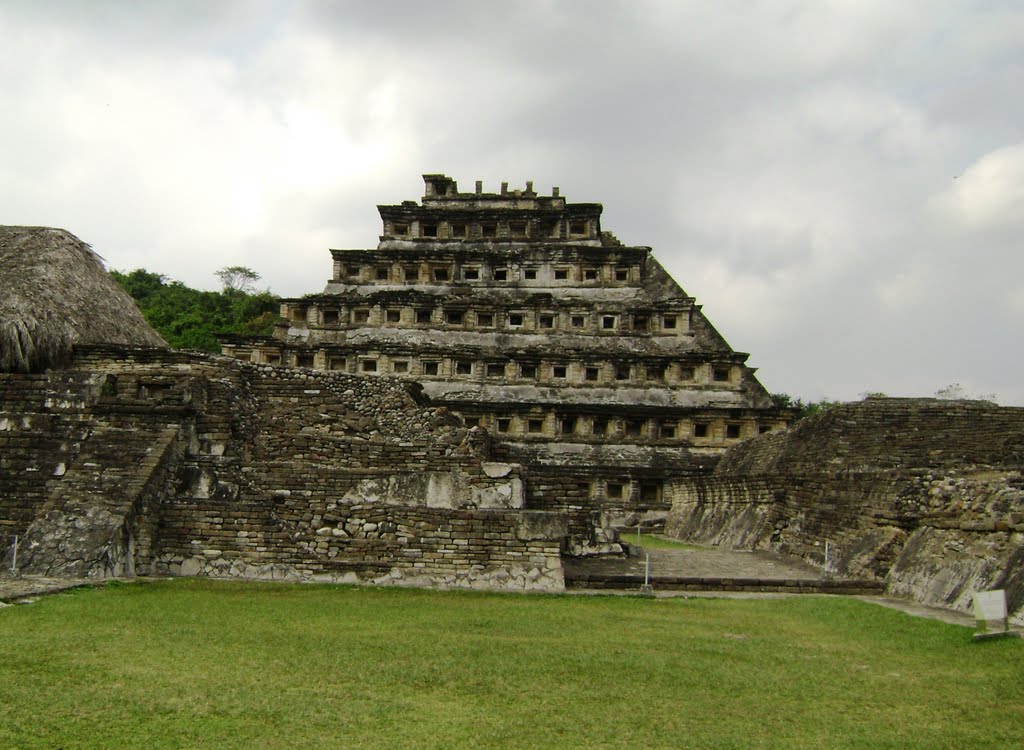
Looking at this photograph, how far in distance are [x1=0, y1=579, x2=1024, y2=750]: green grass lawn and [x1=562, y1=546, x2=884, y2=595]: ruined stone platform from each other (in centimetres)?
234

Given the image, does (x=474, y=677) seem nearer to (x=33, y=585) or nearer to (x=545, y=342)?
(x=33, y=585)

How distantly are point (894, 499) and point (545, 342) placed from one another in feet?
73.6

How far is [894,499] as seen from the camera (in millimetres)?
12758

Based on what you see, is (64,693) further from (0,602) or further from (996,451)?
(996,451)

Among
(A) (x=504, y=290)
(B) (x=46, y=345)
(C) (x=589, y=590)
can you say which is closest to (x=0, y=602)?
(C) (x=589, y=590)

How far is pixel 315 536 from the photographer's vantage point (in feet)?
36.6

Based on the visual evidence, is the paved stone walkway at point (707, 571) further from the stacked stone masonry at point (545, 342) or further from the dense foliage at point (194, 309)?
the dense foliage at point (194, 309)

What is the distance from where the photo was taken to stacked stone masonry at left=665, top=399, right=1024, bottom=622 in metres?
10.2

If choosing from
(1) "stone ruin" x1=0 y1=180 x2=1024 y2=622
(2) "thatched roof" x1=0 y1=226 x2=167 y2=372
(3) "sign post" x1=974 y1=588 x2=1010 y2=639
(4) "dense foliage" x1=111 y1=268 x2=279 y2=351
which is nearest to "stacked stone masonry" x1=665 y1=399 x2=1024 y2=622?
(1) "stone ruin" x1=0 y1=180 x2=1024 y2=622

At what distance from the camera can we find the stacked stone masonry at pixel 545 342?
32.2 metres

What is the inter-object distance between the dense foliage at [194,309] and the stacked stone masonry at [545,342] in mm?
11863

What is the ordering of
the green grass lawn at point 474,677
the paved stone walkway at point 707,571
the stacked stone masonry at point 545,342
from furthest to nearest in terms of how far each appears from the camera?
the stacked stone masonry at point 545,342, the paved stone walkway at point 707,571, the green grass lawn at point 474,677

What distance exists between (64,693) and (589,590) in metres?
7.14

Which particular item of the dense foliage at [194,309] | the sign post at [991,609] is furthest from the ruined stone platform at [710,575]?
the dense foliage at [194,309]
